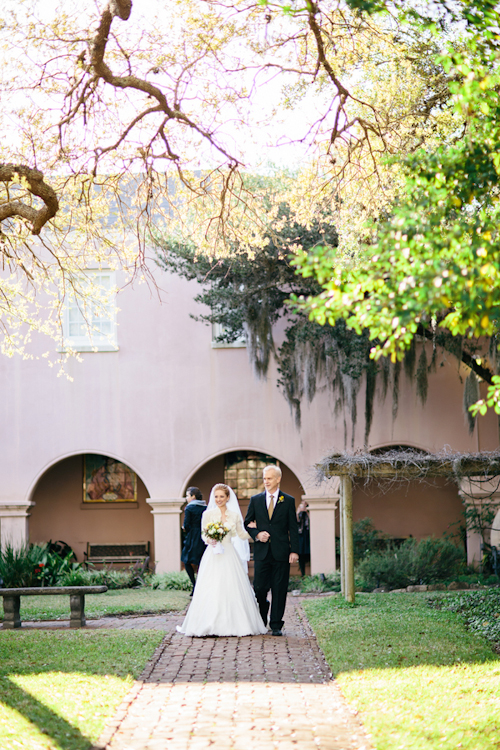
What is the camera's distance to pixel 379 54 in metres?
8.16

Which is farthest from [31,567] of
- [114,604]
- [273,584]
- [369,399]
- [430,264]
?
[430,264]

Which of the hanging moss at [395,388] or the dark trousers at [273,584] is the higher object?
the hanging moss at [395,388]

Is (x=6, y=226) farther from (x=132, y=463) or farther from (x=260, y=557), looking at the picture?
(x=132, y=463)

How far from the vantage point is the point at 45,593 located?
30.4ft

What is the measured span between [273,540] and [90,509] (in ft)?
32.1

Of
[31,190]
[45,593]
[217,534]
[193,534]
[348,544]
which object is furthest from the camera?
[193,534]

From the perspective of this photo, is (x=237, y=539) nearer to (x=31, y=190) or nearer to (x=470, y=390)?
(x=31, y=190)

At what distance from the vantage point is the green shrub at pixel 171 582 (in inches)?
531

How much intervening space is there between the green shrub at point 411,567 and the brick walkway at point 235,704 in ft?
19.3

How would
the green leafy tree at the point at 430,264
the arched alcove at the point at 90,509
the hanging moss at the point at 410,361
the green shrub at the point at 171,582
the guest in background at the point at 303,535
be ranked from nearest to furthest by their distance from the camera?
the green leafy tree at the point at 430,264, the green shrub at the point at 171,582, the hanging moss at the point at 410,361, the guest in background at the point at 303,535, the arched alcove at the point at 90,509

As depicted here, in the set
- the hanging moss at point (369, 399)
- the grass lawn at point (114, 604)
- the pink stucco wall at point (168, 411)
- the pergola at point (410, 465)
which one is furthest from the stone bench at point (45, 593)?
the hanging moss at point (369, 399)

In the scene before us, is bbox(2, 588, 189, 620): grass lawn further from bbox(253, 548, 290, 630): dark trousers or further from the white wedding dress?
bbox(253, 548, 290, 630): dark trousers

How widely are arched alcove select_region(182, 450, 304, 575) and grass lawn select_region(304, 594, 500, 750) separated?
7.66 meters

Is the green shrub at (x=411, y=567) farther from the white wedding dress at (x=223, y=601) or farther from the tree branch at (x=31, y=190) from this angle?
the tree branch at (x=31, y=190)
